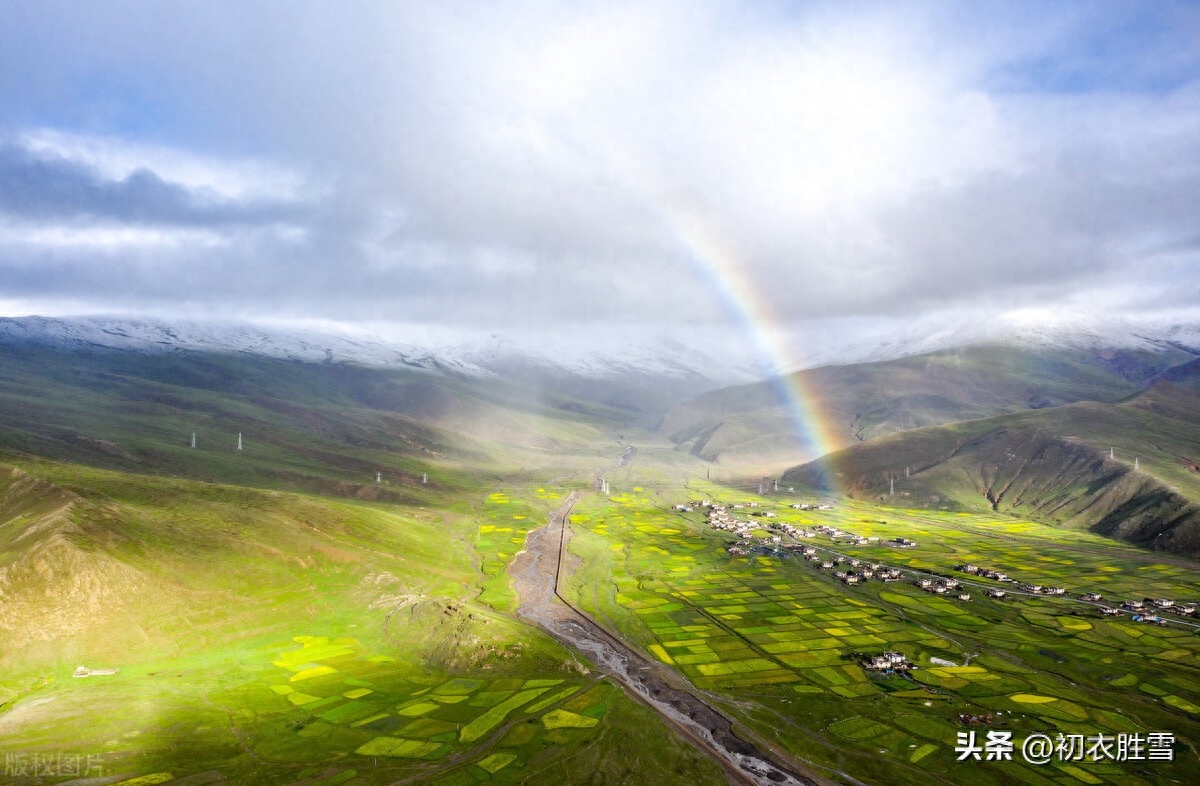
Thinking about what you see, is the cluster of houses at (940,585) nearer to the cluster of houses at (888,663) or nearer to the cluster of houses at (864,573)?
the cluster of houses at (864,573)

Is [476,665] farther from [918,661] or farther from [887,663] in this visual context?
[918,661]

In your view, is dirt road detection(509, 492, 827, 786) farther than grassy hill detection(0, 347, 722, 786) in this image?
No

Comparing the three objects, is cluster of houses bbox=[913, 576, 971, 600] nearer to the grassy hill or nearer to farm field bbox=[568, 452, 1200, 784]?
farm field bbox=[568, 452, 1200, 784]

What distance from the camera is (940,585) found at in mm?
170875

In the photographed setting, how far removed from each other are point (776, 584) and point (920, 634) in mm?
45337

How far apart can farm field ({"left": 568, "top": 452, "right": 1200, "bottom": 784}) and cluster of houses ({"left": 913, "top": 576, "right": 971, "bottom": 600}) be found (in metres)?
3.86

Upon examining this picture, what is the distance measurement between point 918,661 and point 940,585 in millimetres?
59376

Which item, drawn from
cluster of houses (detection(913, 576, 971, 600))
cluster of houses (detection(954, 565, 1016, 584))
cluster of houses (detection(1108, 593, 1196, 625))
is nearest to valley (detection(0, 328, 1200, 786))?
cluster of houses (detection(1108, 593, 1196, 625))

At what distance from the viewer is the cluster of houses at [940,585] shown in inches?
6583

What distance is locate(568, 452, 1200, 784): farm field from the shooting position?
8938cm

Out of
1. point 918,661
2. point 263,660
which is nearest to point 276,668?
point 263,660

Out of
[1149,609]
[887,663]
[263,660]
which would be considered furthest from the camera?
[1149,609]

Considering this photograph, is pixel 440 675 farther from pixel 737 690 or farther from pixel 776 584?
pixel 776 584

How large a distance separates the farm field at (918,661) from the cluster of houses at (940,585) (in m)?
3.86
